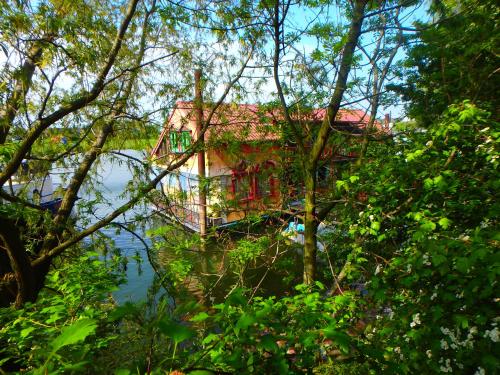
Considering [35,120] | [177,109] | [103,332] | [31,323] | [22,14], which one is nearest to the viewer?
[31,323]

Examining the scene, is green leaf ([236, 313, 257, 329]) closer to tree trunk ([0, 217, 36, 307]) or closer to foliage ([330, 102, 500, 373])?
foliage ([330, 102, 500, 373])

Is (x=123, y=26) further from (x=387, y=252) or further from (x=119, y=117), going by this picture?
(x=387, y=252)

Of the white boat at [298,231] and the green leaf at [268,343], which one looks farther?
the white boat at [298,231]

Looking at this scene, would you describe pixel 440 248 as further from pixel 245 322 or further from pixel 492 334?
pixel 245 322

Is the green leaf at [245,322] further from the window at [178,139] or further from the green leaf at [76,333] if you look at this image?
the window at [178,139]

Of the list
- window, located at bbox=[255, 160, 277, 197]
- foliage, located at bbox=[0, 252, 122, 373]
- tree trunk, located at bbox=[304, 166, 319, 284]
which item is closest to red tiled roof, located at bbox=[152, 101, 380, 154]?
window, located at bbox=[255, 160, 277, 197]

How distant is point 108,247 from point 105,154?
5.25 feet

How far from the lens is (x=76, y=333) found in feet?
2.93

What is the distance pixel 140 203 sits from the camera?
4.80 meters

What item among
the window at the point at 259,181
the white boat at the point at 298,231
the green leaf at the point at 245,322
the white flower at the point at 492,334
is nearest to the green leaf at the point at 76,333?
the green leaf at the point at 245,322

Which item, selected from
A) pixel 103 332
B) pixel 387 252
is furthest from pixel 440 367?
pixel 103 332

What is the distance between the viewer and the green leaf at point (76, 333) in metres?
0.85

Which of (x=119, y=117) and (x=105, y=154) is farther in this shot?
(x=105, y=154)

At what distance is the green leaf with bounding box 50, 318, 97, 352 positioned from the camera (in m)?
0.85
